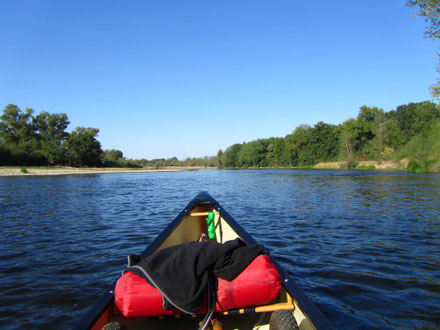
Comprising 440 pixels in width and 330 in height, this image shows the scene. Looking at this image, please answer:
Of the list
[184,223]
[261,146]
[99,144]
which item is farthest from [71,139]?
[184,223]

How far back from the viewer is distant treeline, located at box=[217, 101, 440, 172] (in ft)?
125

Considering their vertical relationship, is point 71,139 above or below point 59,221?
above

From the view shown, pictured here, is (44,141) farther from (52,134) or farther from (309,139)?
(309,139)

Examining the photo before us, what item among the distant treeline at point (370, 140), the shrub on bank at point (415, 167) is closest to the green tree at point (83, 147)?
the distant treeline at point (370, 140)

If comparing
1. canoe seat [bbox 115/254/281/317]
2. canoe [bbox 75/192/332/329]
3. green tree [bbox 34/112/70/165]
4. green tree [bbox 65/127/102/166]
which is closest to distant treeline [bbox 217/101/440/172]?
canoe [bbox 75/192/332/329]

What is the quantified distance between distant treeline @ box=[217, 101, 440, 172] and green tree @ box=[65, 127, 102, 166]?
5847 centimetres

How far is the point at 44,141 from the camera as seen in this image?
6662cm

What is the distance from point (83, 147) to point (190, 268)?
77.1m

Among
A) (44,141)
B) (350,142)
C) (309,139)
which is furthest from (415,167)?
(44,141)

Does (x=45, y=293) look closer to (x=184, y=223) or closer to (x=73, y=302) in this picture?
(x=73, y=302)

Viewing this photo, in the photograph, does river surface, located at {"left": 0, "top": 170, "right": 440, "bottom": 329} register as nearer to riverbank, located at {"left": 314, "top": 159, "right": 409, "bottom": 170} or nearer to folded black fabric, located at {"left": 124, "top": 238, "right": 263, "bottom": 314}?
folded black fabric, located at {"left": 124, "top": 238, "right": 263, "bottom": 314}

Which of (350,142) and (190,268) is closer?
(190,268)

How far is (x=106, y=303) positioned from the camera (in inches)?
94.5

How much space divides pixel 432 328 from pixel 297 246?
326 centimetres
